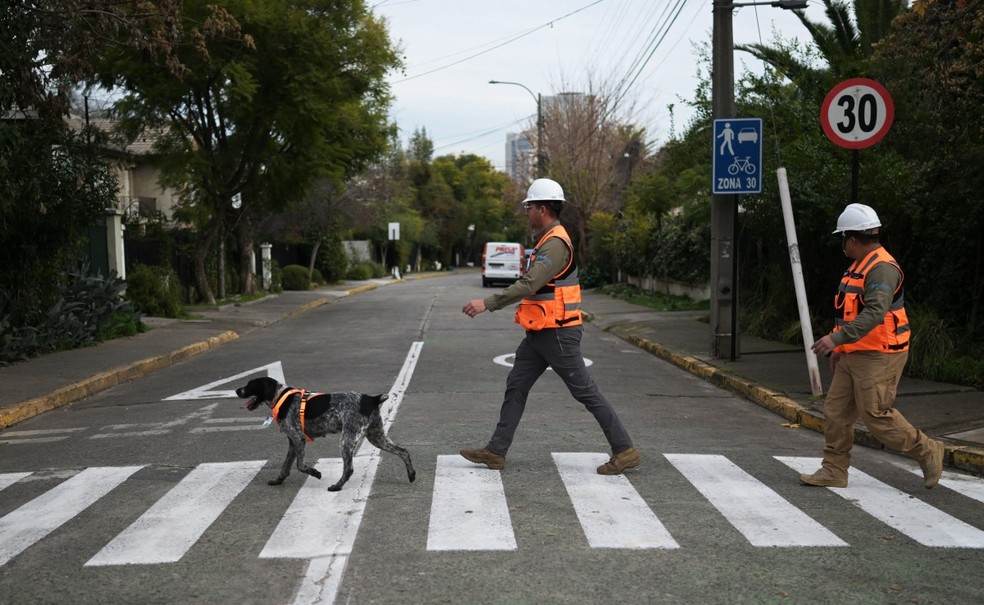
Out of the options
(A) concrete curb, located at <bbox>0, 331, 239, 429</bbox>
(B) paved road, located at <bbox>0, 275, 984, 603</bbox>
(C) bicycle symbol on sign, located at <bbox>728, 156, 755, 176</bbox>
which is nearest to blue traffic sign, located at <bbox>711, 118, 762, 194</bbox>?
(C) bicycle symbol on sign, located at <bbox>728, 156, 755, 176</bbox>

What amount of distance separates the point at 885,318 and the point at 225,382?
870 cm

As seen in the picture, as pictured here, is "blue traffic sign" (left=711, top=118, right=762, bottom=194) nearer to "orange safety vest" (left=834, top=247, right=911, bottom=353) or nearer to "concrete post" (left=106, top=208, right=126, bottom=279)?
"orange safety vest" (left=834, top=247, right=911, bottom=353)

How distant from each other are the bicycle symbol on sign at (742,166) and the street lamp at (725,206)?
45cm

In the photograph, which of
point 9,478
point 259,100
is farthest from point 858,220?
point 259,100

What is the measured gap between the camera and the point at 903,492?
261 inches

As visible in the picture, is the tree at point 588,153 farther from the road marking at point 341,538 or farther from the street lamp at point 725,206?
the road marking at point 341,538

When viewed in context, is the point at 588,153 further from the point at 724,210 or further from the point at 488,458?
the point at 488,458

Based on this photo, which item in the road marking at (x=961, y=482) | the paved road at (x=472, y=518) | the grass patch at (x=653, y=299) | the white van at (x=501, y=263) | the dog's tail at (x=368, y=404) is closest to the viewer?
the paved road at (x=472, y=518)

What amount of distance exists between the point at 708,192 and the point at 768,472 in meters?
11.4

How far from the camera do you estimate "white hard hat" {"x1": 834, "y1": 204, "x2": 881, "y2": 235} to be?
21.1 ft

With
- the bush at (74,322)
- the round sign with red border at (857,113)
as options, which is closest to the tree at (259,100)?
the bush at (74,322)

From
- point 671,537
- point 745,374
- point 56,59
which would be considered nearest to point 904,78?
point 745,374

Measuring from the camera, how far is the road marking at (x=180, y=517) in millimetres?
5172

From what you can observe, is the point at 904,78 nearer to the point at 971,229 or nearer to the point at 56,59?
the point at 971,229
